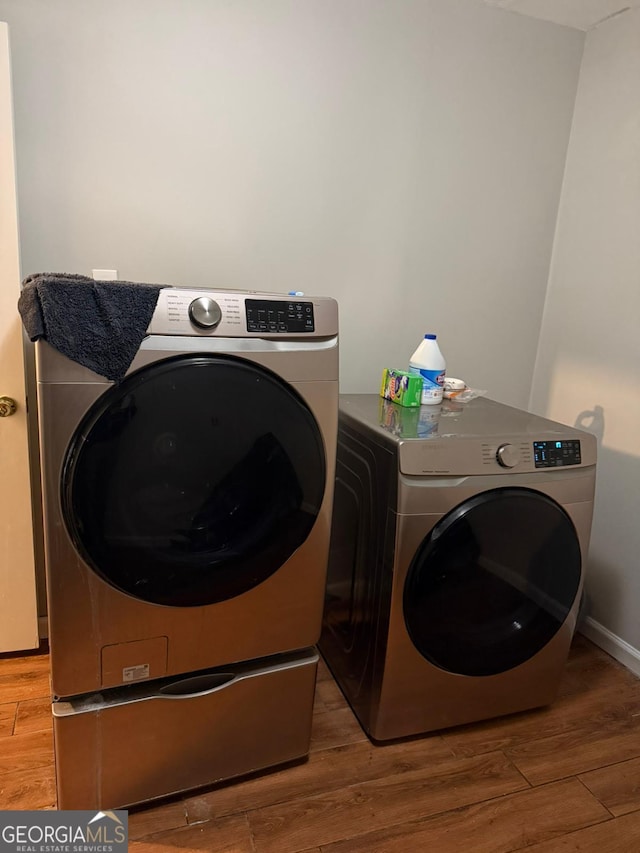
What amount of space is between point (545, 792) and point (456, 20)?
2313 mm

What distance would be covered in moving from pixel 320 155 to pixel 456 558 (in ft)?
4.31

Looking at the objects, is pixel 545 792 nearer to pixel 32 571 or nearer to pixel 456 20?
pixel 32 571

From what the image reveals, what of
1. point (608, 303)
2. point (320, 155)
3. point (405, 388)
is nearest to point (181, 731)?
point (405, 388)

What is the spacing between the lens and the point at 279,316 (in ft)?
3.95

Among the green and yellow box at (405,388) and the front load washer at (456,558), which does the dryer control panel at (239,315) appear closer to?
the front load washer at (456,558)

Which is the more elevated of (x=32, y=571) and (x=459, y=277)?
(x=459, y=277)

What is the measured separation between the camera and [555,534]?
154cm

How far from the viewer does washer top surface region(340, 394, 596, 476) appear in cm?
138

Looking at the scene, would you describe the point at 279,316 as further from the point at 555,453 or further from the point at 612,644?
the point at 612,644

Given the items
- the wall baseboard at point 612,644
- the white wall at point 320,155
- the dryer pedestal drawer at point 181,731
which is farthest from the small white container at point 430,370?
the wall baseboard at point 612,644

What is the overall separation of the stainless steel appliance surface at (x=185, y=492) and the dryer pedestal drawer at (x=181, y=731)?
0.03 feet

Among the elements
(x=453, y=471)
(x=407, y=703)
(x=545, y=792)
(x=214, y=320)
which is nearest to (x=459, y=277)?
(x=453, y=471)

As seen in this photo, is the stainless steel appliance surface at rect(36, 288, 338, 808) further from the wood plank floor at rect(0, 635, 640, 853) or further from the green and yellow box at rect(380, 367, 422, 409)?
the green and yellow box at rect(380, 367, 422, 409)

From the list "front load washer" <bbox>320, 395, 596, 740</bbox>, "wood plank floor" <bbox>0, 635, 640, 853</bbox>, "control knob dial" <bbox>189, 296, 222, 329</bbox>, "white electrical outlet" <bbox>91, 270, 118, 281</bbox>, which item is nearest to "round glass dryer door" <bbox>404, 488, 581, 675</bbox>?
"front load washer" <bbox>320, 395, 596, 740</bbox>
